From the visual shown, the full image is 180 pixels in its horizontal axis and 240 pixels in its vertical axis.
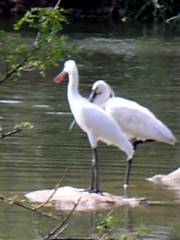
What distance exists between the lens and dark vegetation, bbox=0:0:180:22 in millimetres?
35344

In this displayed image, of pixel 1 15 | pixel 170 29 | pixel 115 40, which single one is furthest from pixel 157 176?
pixel 1 15

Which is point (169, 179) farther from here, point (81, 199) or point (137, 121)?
point (81, 199)

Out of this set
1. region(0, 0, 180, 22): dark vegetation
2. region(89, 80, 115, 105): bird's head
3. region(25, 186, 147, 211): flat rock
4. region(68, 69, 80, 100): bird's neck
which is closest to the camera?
region(25, 186, 147, 211): flat rock

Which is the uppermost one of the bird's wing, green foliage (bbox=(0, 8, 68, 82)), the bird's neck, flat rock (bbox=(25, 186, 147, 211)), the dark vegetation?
green foliage (bbox=(0, 8, 68, 82))

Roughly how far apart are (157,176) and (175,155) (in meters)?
1.57

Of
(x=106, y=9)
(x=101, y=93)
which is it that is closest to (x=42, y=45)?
(x=101, y=93)

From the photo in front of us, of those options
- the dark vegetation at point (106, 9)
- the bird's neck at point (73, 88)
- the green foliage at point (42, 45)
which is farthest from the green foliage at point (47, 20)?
the dark vegetation at point (106, 9)

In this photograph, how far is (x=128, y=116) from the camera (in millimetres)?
9516

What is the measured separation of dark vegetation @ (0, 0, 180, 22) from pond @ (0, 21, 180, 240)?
13.1m

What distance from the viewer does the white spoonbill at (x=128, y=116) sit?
9500 millimetres

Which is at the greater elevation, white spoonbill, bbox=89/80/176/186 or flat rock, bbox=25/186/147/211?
white spoonbill, bbox=89/80/176/186

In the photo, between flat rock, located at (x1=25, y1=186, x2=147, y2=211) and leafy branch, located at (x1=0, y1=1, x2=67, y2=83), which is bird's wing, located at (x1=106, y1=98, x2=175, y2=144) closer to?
flat rock, located at (x1=25, y1=186, x2=147, y2=211)

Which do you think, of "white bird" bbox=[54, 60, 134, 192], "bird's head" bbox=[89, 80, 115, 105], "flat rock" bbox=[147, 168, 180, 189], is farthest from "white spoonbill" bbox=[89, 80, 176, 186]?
"white bird" bbox=[54, 60, 134, 192]

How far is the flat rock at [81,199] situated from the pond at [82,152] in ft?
0.39
